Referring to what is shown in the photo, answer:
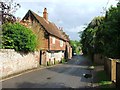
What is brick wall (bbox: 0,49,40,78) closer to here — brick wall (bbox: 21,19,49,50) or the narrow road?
the narrow road

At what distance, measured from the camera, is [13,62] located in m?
27.8

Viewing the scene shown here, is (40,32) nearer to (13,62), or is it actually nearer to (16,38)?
(16,38)

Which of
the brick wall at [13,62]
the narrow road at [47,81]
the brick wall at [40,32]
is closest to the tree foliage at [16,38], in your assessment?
the brick wall at [13,62]

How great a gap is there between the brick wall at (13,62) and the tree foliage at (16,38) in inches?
37.3

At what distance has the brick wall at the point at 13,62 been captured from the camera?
24.5 meters

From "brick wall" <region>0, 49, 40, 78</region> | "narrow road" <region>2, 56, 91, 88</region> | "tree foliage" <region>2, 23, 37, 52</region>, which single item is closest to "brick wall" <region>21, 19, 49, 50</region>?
"brick wall" <region>0, 49, 40, 78</region>

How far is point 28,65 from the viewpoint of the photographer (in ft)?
114

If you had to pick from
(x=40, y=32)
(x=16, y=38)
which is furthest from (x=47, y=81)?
(x=40, y=32)

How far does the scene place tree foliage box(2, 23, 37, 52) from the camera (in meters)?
29.2

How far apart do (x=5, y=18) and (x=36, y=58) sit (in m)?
25.6

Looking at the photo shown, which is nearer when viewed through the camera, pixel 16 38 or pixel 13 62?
pixel 13 62

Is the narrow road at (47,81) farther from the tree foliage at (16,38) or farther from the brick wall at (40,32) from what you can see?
the brick wall at (40,32)

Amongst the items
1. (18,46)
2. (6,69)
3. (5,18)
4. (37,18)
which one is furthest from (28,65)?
(5,18)

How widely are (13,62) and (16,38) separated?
136 inches
